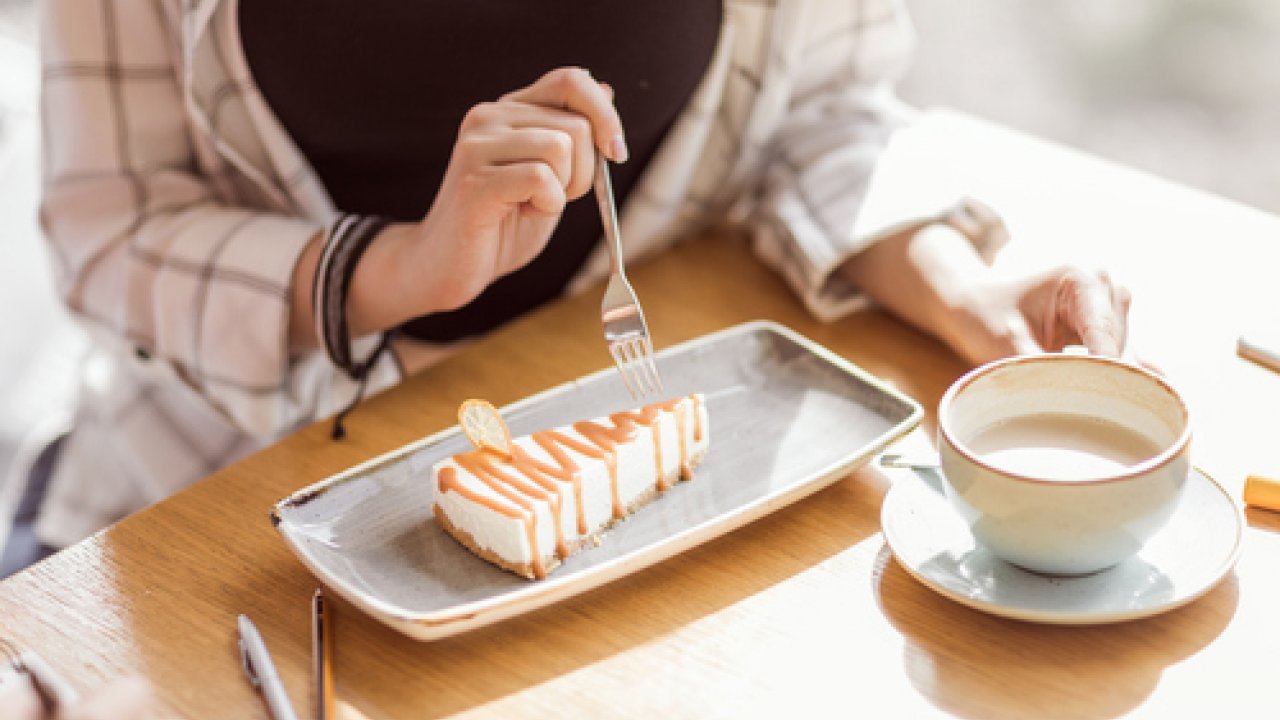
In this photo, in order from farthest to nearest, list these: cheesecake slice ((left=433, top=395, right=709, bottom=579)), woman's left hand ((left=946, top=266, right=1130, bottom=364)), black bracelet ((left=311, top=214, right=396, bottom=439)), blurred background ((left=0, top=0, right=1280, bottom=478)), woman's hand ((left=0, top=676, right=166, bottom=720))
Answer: blurred background ((left=0, top=0, right=1280, bottom=478))
black bracelet ((left=311, top=214, right=396, bottom=439))
woman's left hand ((left=946, top=266, right=1130, bottom=364))
cheesecake slice ((left=433, top=395, right=709, bottom=579))
woman's hand ((left=0, top=676, right=166, bottom=720))

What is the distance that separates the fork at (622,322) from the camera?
832 mm

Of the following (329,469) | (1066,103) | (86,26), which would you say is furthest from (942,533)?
(1066,103)

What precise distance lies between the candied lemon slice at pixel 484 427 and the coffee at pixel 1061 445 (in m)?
0.28

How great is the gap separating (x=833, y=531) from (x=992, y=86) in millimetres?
2391

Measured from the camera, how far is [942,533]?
27.5 inches

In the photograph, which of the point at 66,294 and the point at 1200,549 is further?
the point at 66,294

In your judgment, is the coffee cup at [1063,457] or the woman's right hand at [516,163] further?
the woman's right hand at [516,163]

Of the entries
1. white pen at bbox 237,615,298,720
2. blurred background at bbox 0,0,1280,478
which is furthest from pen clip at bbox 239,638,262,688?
blurred background at bbox 0,0,1280,478

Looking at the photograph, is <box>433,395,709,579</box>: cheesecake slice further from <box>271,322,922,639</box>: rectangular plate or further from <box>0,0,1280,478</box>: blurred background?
<box>0,0,1280,478</box>: blurred background

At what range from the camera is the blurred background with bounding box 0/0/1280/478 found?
106 inches

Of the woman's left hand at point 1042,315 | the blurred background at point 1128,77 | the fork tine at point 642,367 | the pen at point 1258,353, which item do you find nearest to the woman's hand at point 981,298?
the woman's left hand at point 1042,315

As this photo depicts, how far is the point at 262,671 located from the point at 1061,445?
0.45m

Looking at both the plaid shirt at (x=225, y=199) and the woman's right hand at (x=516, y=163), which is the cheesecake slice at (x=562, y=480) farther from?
the plaid shirt at (x=225, y=199)

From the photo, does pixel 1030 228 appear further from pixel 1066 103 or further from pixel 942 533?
pixel 1066 103
